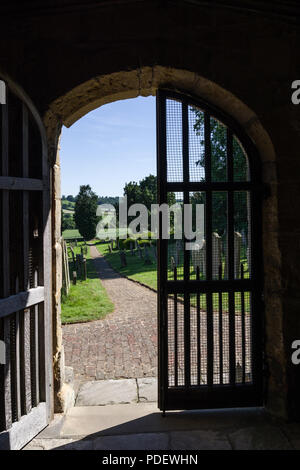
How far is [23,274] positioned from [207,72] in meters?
2.73

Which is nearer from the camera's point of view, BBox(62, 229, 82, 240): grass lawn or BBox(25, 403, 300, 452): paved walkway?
BBox(25, 403, 300, 452): paved walkway

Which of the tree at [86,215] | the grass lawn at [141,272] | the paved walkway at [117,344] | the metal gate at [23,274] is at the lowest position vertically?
the paved walkway at [117,344]

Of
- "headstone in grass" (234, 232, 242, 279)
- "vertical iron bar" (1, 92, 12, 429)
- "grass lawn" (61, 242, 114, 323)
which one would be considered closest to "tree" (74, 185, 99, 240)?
"grass lawn" (61, 242, 114, 323)

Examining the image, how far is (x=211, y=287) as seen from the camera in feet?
12.4

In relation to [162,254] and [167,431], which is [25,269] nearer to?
[162,254]

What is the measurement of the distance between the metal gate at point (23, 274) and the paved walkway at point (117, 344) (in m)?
1.87

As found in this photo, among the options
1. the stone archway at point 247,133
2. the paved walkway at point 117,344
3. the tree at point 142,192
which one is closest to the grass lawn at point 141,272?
the paved walkway at point 117,344

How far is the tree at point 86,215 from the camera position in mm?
36375

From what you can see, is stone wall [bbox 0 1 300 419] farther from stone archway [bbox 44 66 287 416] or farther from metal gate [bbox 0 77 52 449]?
metal gate [bbox 0 77 52 449]

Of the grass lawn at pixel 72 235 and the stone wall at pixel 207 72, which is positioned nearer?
the stone wall at pixel 207 72

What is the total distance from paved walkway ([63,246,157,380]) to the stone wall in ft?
6.21

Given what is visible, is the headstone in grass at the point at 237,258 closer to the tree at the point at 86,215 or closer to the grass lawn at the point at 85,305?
the grass lawn at the point at 85,305

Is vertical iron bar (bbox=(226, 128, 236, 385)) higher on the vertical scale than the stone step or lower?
higher

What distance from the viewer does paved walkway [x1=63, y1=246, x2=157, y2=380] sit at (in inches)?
212
